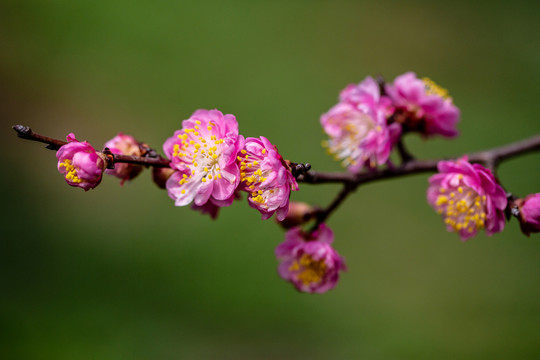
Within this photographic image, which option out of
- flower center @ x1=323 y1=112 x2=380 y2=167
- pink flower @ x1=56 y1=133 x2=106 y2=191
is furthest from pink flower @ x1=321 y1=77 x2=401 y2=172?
pink flower @ x1=56 y1=133 x2=106 y2=191

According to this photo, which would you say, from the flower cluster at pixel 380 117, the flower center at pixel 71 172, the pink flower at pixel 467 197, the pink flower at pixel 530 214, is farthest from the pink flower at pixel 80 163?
the pink flower at pixel 530 214

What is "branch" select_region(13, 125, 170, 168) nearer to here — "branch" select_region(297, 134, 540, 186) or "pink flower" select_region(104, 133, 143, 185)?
"pink flower" select_region(104, 133, 143, 185)

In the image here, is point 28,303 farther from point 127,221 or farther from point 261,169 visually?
point 261,169

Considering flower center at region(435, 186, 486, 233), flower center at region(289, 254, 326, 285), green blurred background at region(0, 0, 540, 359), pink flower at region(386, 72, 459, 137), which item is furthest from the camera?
green blurred background at region(0, 0, 540, 359)

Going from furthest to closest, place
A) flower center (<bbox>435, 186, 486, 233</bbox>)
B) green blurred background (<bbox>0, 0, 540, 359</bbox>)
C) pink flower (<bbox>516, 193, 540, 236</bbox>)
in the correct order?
green blurred background (<bbox>0, 0, 540, 359</bbox>), flower center (<bbox>435, 186, 486, 233</bbox>), pink flower (<bbox>516, 193, 540, 236</bbox>)

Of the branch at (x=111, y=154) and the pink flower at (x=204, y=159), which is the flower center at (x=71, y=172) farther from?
the pink flower at (x=204, y=159)
